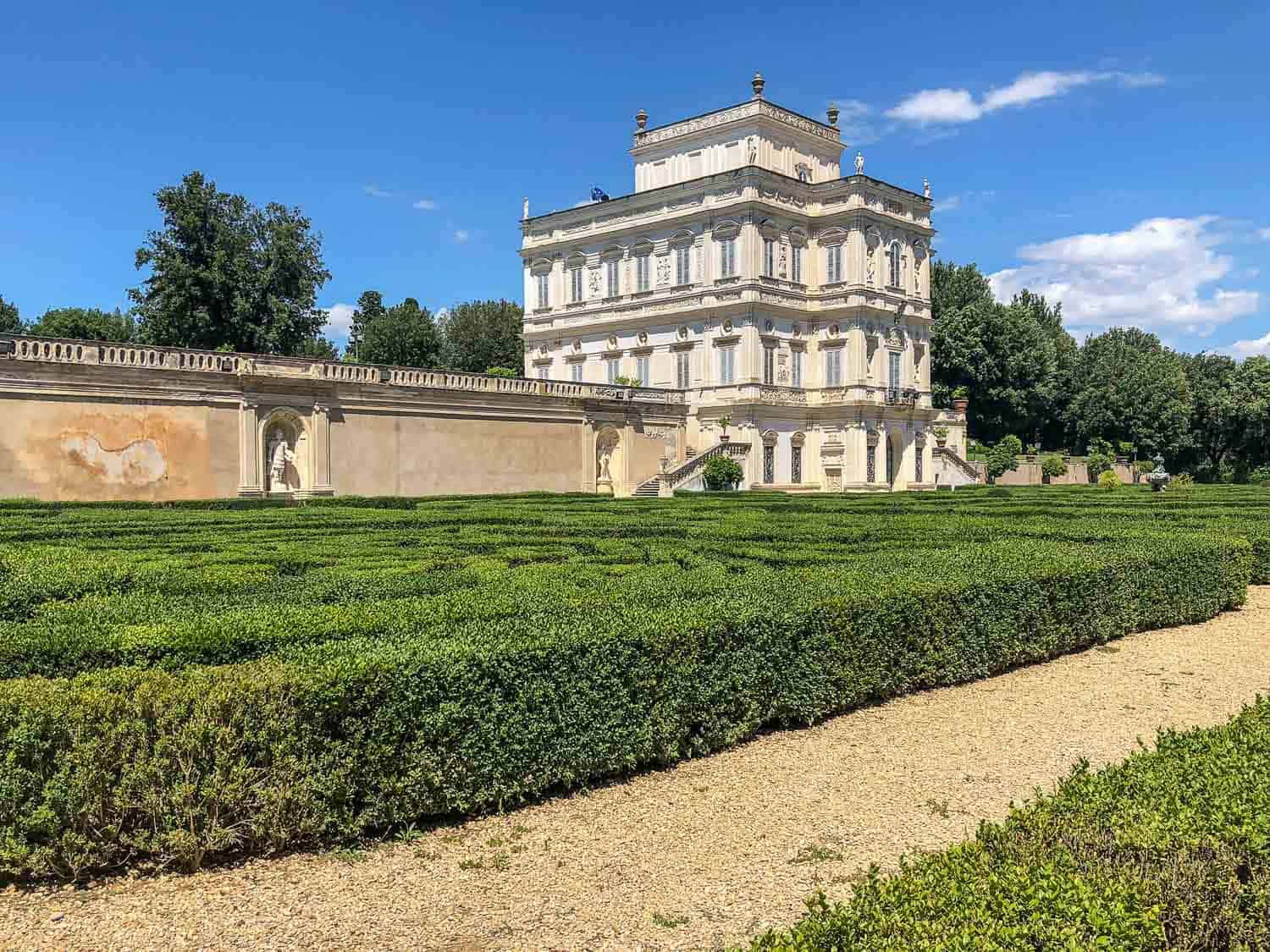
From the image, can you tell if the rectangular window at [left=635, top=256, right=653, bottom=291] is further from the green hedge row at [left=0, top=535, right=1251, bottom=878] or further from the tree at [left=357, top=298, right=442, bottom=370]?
the green hedge row at [left=0, top=535, right=1251, bottom=878]

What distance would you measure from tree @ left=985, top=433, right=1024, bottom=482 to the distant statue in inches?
1661

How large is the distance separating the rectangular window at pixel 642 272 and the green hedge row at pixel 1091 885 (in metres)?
45.0

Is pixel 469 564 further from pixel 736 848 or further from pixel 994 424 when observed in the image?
pixel 994 424

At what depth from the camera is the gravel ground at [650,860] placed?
15.9 ft

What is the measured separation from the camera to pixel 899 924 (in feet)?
10.7

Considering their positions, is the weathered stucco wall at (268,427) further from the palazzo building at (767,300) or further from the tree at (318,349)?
the tree at (318,349)

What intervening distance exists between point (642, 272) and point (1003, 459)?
25.4 meters

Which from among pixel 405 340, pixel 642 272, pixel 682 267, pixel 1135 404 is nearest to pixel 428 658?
pixel 682 267

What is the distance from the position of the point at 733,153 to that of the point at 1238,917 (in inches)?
1866

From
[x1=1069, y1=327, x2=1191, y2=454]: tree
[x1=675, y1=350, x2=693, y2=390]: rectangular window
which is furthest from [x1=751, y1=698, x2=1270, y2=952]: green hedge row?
[x1=1069, y1=327, x2=1191, y2=454]: tree

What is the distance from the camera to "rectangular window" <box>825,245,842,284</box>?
46250 millimetres

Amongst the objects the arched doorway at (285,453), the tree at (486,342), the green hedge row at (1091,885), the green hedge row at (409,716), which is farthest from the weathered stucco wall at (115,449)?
the tree at (486,342)

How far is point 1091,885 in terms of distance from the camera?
3.49m

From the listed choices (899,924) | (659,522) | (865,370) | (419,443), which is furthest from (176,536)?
(865,370)
